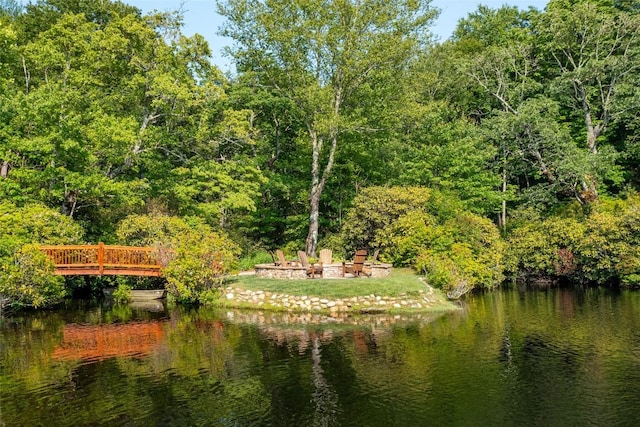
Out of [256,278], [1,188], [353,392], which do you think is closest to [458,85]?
[256,278]

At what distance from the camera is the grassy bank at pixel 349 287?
19750 mm

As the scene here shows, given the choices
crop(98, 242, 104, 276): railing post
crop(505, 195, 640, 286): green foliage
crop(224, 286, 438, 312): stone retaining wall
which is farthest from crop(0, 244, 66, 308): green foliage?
crop(505, 195, 640, 286): green foliage

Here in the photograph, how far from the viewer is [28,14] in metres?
39.7

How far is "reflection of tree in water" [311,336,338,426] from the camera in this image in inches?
357

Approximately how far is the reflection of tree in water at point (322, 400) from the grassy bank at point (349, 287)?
7102 millimetres

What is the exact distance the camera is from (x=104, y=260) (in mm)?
21922

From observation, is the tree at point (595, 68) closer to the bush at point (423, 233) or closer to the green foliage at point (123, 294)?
the bush at point (423, 233)

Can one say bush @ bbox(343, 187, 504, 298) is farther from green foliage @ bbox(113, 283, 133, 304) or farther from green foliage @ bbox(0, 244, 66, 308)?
green foliage @ bbox(0, 244, 66, 308)

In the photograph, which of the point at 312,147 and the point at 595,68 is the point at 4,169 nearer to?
the point at 312,147

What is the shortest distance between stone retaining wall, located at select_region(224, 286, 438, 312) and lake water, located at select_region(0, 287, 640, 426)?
1.03m

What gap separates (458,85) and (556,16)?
28.3 feet

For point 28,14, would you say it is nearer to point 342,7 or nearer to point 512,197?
point 342,7

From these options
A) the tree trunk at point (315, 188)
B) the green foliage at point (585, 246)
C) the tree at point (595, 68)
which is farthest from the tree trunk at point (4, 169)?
the tree at point (595, 68)

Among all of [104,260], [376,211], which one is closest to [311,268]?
[376,211]
